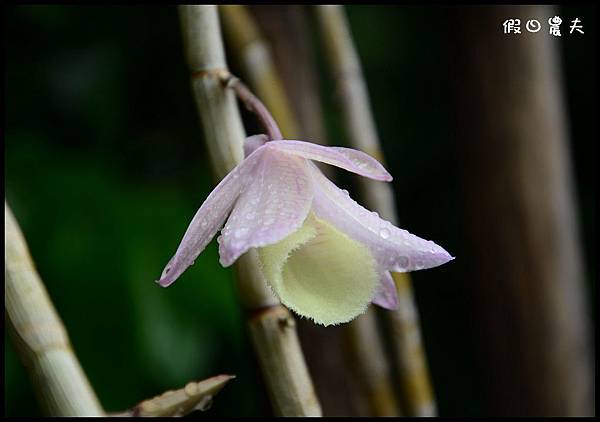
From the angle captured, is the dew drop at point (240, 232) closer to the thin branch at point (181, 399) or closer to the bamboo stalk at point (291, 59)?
the thin branch at point (181, 399)

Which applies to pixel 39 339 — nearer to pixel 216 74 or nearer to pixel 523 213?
pixel 216 74

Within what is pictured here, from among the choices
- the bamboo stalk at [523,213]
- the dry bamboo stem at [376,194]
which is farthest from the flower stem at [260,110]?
the bamboo stalk at [523,213]

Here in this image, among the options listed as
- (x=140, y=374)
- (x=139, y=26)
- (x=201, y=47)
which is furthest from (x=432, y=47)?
(x=201, y=47)

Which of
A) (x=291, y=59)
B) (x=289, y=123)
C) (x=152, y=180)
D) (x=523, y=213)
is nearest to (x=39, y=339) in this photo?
(x=289, y=123)

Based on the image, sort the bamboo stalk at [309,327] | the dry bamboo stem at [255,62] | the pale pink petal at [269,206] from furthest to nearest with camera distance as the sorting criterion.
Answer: the bamboo stalk at [309,327] → the dry bamboo stem at [255,62] → the pale pink petal at [269,206]

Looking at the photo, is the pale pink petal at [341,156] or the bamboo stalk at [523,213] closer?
the pale pink petal at [341,156]

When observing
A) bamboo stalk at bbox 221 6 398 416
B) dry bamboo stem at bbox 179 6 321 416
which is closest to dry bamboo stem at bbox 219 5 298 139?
bamboo stalk at bbox 221 6 398 416

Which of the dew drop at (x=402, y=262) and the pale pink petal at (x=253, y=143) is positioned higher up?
the pale pink petal at (x=253, y=143)

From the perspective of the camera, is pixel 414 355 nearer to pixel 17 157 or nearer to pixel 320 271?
Result: pixel 320 271
